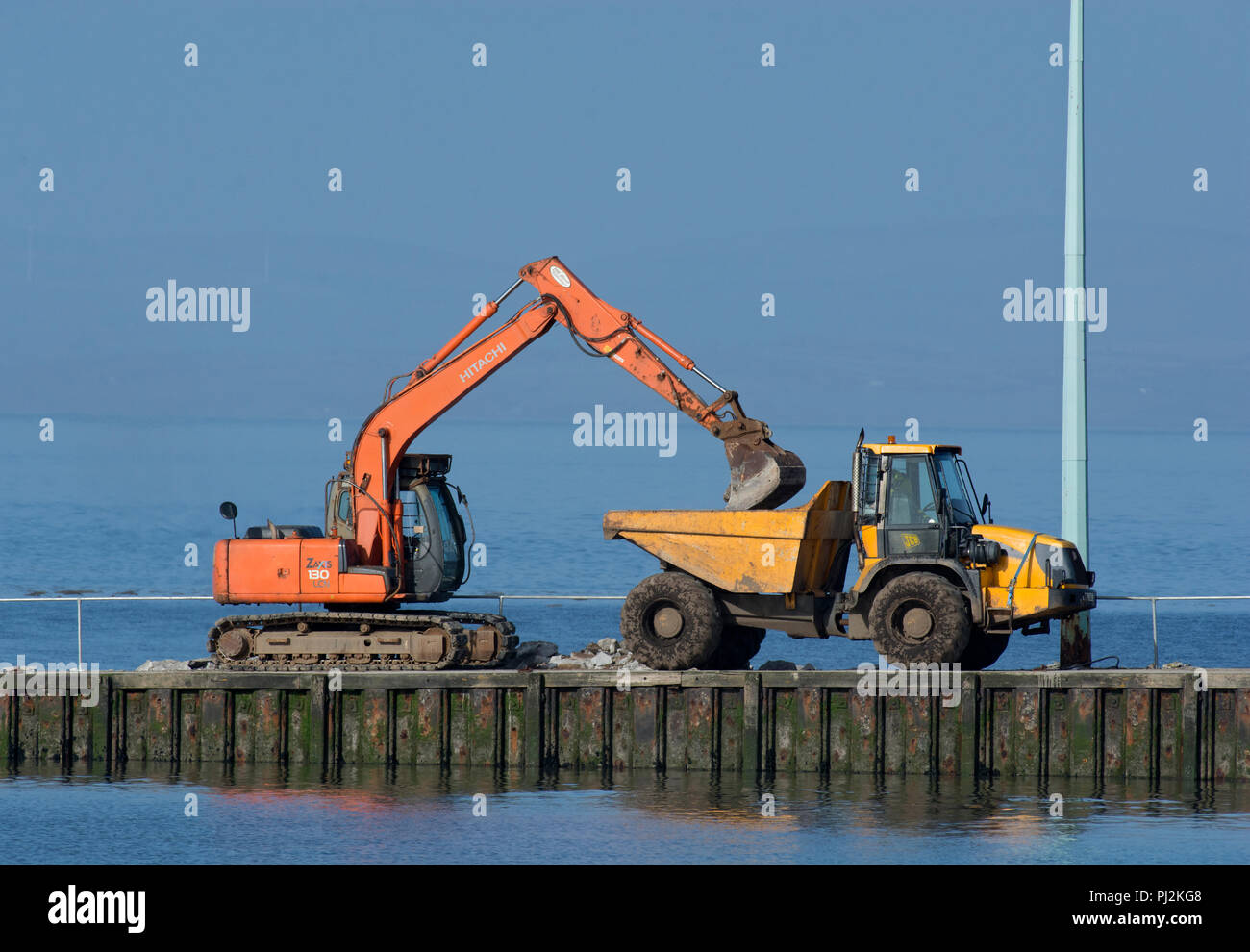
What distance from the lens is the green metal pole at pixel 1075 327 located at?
27.2 m

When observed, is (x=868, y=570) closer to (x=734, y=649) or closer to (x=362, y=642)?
(x=734, y=649)

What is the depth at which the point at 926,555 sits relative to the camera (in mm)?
23109

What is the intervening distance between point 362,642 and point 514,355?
15.2ft

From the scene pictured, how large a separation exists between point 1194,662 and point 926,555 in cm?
3505

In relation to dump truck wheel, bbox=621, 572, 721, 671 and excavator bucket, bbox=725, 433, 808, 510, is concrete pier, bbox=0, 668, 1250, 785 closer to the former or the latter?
dump truck wheel, bbox=621, 572, 721, 671

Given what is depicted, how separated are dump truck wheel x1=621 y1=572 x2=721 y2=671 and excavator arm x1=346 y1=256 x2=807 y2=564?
134 cm

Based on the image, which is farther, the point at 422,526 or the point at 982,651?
the point at 422,526

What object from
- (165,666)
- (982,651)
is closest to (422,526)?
(165,666)

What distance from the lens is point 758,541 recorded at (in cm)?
2353

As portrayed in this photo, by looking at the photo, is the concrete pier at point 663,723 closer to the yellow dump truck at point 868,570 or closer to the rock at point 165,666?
the yellow dump truck at point 868,570

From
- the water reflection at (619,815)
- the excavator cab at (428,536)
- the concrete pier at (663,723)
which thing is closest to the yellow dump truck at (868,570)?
the concrete pier at (663,723)

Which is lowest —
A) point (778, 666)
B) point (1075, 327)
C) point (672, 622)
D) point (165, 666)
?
point (165, 666)

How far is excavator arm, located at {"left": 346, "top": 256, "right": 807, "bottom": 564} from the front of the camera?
23859 millimetres
